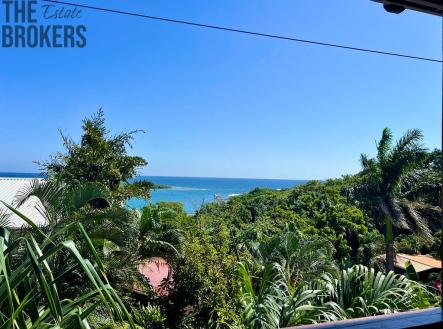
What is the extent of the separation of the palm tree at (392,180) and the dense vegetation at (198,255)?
35 mm

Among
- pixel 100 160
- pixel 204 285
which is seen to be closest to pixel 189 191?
pixel 100 160

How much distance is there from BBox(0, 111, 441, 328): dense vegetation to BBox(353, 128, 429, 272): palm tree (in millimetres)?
35

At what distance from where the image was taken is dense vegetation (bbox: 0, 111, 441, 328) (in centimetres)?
254

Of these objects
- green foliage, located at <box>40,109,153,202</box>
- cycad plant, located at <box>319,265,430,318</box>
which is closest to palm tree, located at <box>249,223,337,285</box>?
cycad plant, located at <box>319,265,430,318</box>

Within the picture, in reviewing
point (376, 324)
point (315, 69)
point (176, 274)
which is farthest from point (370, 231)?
point (376, 324)

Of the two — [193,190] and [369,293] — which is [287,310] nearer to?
[369,293]

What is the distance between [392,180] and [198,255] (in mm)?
9583

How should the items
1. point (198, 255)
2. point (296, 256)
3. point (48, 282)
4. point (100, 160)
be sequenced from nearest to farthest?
point (48, 282) → point (198, 255) → point (296, 256) → point (100, 160)

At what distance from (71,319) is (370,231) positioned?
16.4 metres

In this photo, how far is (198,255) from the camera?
5.38m

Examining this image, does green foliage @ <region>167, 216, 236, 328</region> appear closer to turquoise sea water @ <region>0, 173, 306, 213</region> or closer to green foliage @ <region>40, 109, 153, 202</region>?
turquoise sea water @ <region>0, 173, 306, 213</region>

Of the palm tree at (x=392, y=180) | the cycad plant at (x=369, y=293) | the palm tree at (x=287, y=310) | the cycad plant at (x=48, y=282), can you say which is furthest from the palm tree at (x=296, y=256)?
the palm tree at (x=392, y=180)

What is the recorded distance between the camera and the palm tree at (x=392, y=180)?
1224 cm

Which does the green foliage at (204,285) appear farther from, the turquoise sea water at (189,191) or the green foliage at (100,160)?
the green foliage at (100,160)
